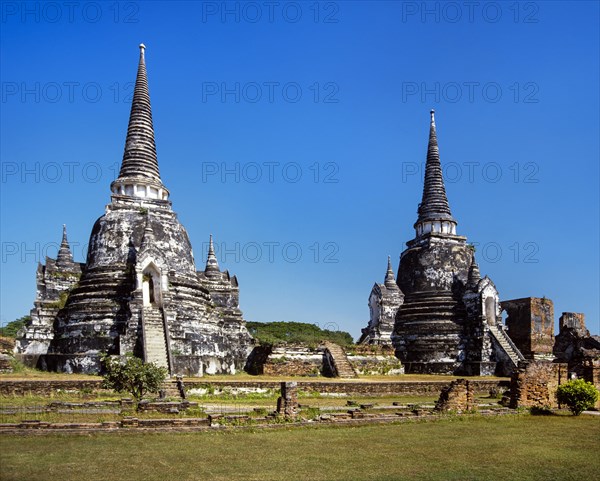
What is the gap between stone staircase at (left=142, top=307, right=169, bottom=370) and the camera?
23641 mm

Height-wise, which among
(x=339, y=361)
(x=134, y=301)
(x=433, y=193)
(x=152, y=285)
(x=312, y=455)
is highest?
(x=433, y=193)

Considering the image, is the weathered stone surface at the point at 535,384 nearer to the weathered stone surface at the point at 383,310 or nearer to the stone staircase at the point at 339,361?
the stone staircase at the point at 339,361

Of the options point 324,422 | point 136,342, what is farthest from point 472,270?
point 324,422

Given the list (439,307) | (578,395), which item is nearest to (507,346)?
(439,307)

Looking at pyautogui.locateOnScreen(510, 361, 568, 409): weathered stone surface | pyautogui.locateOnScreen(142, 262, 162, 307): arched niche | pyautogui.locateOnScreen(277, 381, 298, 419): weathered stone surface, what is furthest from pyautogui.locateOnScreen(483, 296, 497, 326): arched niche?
pyautogui.locateOnScreen(277, 381, 298, 419): weathered stone surface

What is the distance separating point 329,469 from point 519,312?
31.6 meters

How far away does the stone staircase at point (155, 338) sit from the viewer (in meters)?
23.6

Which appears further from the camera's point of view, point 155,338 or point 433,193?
point 433,193

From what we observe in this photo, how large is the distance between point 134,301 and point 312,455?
17125mm

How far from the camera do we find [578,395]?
17031 mm

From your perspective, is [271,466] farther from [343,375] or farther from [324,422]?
[343,375]

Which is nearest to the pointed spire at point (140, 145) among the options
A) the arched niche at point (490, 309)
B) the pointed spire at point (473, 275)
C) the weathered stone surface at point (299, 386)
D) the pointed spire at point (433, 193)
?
the weathered stone surface at point (299, 386)

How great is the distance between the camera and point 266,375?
2762 centimetres

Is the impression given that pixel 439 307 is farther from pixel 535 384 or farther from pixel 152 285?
pixel 152 285
